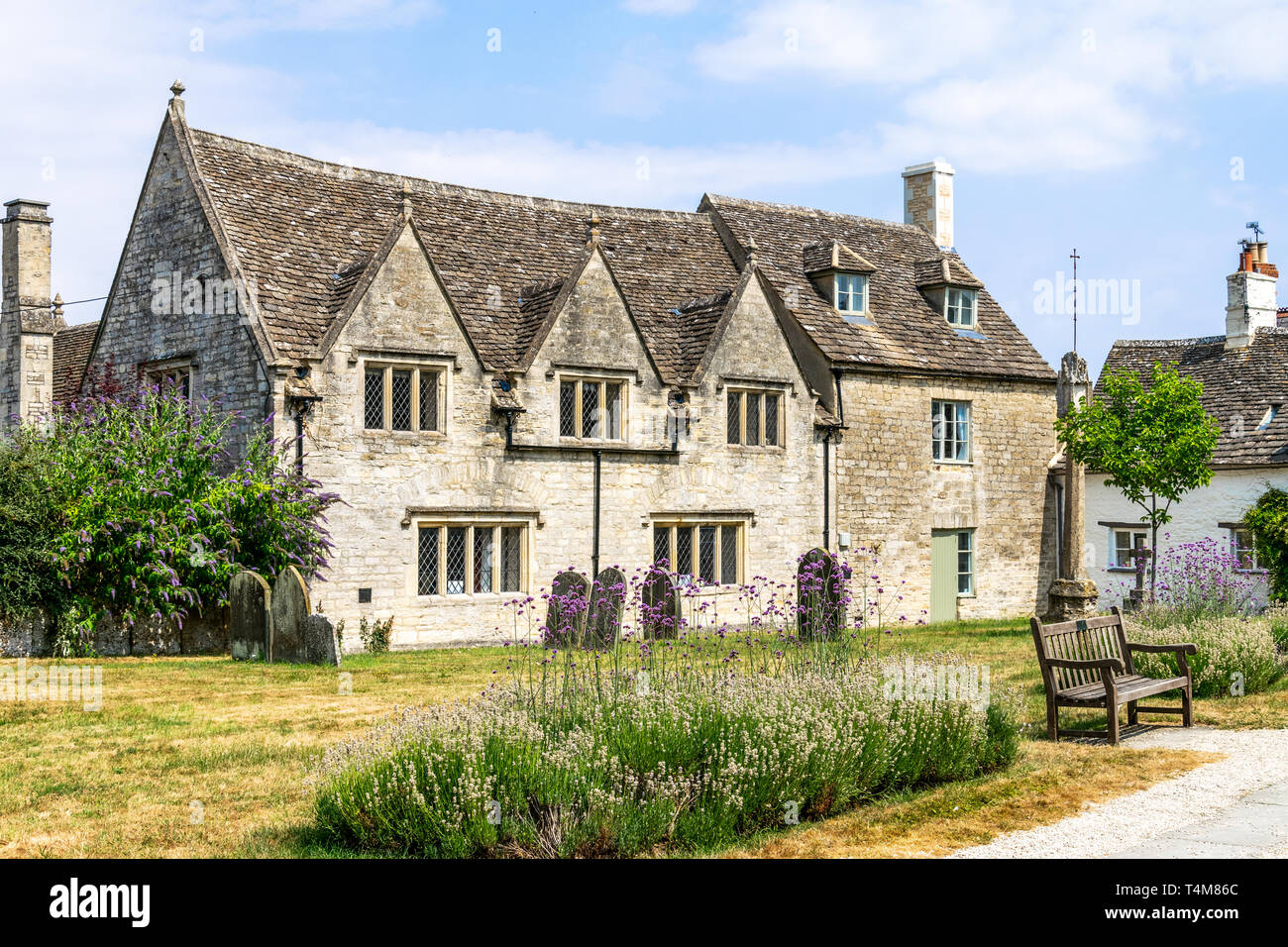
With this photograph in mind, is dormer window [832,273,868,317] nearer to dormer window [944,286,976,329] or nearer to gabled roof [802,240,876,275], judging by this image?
gabled roof [802,240,876,275]

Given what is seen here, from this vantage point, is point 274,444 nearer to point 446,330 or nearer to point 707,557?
point 446,330

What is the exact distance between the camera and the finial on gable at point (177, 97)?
24.7 meters

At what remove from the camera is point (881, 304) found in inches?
1236

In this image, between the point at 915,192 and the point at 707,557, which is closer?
the point at 707,557

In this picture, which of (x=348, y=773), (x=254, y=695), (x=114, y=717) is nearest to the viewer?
(x=348, y=773)

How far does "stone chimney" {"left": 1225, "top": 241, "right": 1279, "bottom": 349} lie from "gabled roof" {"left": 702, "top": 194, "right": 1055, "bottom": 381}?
22.6ft

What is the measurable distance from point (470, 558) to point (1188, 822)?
52.1 feet

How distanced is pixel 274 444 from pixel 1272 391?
24.3 metres

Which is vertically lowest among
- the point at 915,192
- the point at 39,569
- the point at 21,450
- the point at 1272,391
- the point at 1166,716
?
the point at 1166,716

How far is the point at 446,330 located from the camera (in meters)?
23.1

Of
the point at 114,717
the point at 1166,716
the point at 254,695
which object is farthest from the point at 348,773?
the point at 1166,716

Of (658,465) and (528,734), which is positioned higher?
(658,465)

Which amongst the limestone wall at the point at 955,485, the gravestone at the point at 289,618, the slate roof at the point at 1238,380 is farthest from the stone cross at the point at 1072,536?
the gravestone at the point at 289,618

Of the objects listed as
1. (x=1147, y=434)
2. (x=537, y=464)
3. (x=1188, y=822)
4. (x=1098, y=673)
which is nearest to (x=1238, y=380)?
(x=1147, y=434)
